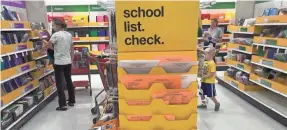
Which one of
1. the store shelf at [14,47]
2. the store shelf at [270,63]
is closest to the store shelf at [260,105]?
the store shelf at [270,63]

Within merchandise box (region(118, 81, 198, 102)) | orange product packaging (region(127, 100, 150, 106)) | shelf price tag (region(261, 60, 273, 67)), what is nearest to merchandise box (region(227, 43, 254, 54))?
shelf price tag (region(261, 60, 273, 67))

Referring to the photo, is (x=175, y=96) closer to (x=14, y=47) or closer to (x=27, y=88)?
(x=14, y=47)

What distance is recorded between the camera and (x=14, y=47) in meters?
3.50

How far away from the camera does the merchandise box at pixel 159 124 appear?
1.50 meters

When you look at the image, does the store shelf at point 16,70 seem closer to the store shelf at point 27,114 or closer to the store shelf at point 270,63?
the store shelf at point 27,114

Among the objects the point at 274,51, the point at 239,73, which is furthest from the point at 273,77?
the point at 239,73

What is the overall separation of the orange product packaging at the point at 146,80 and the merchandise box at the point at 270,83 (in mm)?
2851

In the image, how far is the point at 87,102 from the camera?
4.80 m

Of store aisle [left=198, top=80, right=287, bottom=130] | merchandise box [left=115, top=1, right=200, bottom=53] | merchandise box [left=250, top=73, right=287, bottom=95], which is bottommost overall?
store aisle [left=198, top=80, right=287, bottom=130]

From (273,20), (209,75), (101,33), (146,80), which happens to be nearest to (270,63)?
(273,20)

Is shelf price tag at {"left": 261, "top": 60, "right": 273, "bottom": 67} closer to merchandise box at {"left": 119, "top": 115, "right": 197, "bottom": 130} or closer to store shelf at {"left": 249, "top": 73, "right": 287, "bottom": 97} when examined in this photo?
store shelf at {"left": 249, "top": 73, "right": 287, "bottom": 97}

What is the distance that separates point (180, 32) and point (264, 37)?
3325 millimetres

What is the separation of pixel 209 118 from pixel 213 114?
0.72 feet

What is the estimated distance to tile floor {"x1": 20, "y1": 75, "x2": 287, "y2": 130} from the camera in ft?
11.6
